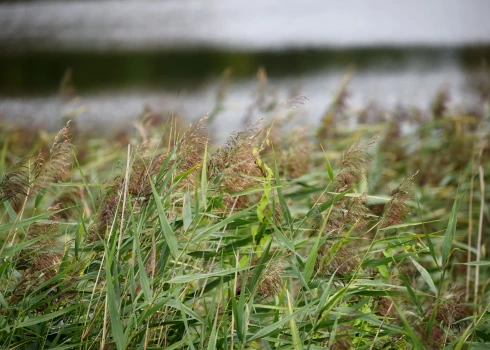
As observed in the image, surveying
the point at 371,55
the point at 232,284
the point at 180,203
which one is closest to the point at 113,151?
the point at 180,203

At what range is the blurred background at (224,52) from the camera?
28.1 feet

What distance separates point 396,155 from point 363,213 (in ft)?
9.13

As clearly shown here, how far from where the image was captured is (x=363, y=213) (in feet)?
5.31

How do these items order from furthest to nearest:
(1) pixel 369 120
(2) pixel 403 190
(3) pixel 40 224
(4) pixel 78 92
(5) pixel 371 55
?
1. (5) pixel 371 55
2. (4) pixel 78 92
3. (1) pixel 369 120
4. (3) pixel 40 224
5. (2) pixel 403 190

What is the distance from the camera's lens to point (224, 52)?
12.5 m

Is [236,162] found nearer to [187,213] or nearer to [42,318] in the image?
[187,213]

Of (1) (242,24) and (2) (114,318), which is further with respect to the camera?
(1) (242,24)

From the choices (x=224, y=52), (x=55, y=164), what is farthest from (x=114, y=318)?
(x=224, y=52)

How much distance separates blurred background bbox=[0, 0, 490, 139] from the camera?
8.55 m

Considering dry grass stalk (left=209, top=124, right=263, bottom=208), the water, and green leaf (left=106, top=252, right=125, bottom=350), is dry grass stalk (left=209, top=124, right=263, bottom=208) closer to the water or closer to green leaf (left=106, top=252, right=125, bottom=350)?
green leaf (left=106, top=252, right=125, bottom=350)

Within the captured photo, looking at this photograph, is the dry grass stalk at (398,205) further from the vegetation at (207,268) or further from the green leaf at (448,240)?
the green leaf at (448,240)

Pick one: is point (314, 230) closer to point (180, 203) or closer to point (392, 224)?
point (392, 224)

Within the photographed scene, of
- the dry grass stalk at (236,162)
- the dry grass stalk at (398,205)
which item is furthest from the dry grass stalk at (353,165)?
the dry grass stalk at (236,162)

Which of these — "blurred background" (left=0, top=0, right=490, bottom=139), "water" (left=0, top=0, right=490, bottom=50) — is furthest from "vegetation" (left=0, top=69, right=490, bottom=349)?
"water" (left=0, top=0, right=490, bottom=50)
